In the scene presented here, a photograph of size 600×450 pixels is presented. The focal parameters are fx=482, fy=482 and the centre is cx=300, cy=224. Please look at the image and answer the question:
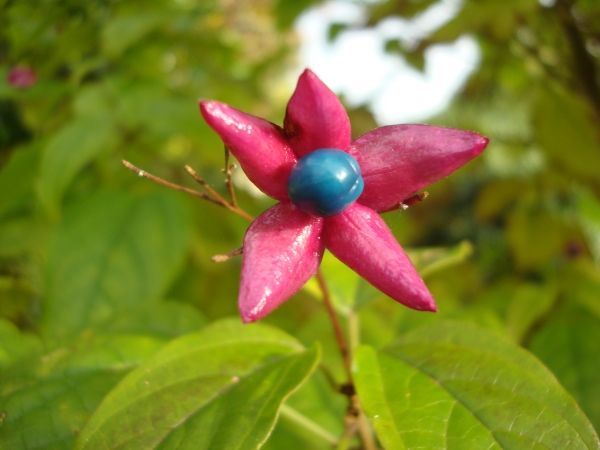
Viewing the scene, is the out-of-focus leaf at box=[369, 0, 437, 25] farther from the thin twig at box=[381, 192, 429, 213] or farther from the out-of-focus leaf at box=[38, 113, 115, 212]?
the thin twig at box=[381, 192, 429, 213]

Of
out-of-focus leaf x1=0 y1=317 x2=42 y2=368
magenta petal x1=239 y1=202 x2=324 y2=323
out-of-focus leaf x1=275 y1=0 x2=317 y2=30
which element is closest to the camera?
magenta petal x1=239 y1=202 x2=324 y2=323

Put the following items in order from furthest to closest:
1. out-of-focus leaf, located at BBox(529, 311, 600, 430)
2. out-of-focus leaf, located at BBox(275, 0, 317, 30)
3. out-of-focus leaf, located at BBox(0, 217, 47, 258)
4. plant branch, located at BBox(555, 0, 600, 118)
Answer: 1. out-of-focus leaf, located at BBox(275, 0, 317, 30)
2. plant branch, located at BBox(555, 0, 600, 118)
3. out-of-focus leaf, located at BBox(0, 217, 47, 258)
4. out-of-focus leaf, located at BBox(529, 311, 600, 430)

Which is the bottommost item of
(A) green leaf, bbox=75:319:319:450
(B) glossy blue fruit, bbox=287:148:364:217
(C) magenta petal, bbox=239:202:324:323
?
(A) green leaf, bbox=75:319:319:450

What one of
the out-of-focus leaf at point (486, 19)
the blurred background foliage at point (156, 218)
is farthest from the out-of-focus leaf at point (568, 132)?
the out-of-focus leaf at point (486, 19)

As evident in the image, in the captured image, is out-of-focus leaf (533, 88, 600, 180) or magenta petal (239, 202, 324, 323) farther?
out-of-focus leaf (533, 88, 600, 180)

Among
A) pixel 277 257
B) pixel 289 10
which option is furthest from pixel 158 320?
pixel 289 10

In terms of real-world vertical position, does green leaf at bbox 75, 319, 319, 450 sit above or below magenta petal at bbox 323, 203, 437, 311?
below

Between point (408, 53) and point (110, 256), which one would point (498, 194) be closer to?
point (408, 53)

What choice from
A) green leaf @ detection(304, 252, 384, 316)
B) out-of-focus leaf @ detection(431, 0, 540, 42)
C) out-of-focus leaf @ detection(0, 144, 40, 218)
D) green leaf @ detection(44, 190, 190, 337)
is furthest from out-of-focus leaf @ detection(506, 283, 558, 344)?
out-of-focus leaf @ detection(0, 144, 40, 218)
